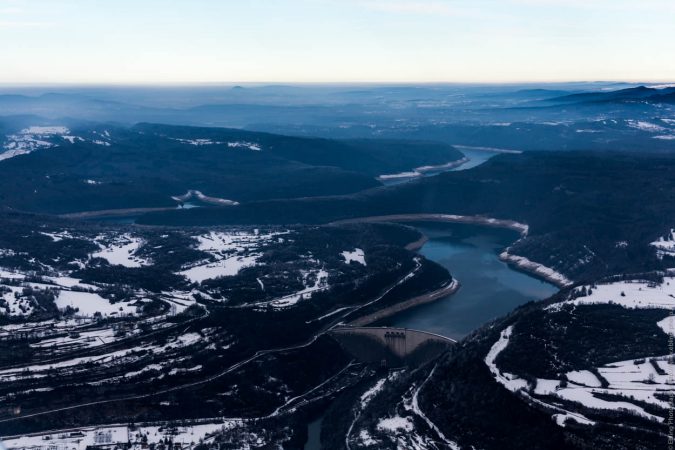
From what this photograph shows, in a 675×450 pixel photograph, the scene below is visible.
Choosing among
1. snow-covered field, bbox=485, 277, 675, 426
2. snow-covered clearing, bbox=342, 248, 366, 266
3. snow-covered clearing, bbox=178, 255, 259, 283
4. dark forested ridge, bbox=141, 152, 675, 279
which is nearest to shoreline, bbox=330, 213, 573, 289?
dark forested ridge, bbox=141, 152, 675, 279

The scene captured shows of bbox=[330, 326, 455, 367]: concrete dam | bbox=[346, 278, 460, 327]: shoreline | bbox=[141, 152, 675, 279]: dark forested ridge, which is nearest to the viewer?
bbox=[330, 326, 455, 367]: concrete dam

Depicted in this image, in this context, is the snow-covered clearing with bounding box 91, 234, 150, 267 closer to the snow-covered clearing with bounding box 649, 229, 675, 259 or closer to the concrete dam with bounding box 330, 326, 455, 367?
the concrete dam with bounding box 330, 326, 455, 367

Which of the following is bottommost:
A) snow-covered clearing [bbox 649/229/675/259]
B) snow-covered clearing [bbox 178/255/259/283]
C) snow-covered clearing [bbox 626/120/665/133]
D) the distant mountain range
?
snow-covered clearing [bbox 178/255/259/283]

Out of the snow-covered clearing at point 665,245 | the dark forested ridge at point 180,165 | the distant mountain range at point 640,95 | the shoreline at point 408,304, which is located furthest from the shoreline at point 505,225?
the distant mountain range at point 640,95

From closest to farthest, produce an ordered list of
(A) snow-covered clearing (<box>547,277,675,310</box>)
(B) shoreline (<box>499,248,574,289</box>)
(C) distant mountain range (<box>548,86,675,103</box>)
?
(A) snow-covered clearing (<box>547,277,675,310</box>)
(B) shoreline (<box>499,248,574,289</box>)
(C) distant mountain range (<box>548,86,675,103</box>)

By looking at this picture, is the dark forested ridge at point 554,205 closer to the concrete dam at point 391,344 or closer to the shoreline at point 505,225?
the shoreline at point 505,225

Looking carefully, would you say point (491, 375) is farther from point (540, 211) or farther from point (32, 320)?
point (540, 211)
